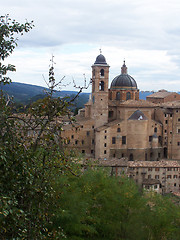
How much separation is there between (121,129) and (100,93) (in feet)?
16.1

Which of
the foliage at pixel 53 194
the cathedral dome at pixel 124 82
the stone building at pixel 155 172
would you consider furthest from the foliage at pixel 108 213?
the cathedral dome at pixel 124 82

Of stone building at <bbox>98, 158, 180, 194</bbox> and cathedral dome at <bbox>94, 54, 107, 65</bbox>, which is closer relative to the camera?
stone building at <bbox>98, 158, 180, 194</bbox>

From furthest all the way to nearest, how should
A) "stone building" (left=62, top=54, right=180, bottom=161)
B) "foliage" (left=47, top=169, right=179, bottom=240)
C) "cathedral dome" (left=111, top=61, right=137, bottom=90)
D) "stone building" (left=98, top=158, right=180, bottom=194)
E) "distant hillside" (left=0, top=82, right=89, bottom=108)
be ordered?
"cathedral dome" (left=111, top=61, right=137, bottom=90)
"stone building" (left=62, top=54, right=180, bottom=161)
"stone building" (left=98, top=158, right=180, bottom=194)
"foliage" (left=47, top=169, right=179, bottom=240)
"distant hillside" (left=0, top=82, right=89, bottom=108)

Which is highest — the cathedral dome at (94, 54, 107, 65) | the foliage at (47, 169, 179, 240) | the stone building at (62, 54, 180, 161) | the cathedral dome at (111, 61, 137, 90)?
the cathedral dome at (94, 54, 107, 65)

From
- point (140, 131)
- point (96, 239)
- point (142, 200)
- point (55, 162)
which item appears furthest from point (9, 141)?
point (140, 131)

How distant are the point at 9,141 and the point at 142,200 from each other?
474 inches

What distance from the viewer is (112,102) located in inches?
1684

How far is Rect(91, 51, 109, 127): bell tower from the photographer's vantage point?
40281 mm

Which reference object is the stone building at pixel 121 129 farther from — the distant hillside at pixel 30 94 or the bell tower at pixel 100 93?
the distant hillside at pixel 30 94

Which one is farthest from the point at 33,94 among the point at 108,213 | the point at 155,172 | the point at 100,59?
the point at 108,213

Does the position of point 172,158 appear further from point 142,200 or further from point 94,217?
point 94,217

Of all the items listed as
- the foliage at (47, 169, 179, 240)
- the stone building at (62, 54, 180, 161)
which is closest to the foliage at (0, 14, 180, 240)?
the foliage at (47, 169, 179, 240)

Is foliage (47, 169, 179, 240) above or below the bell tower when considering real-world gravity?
below

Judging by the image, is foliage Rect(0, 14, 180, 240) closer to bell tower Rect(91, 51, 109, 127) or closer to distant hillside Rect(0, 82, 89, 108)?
distant hillside Rect(0, 82, 89, 108)
